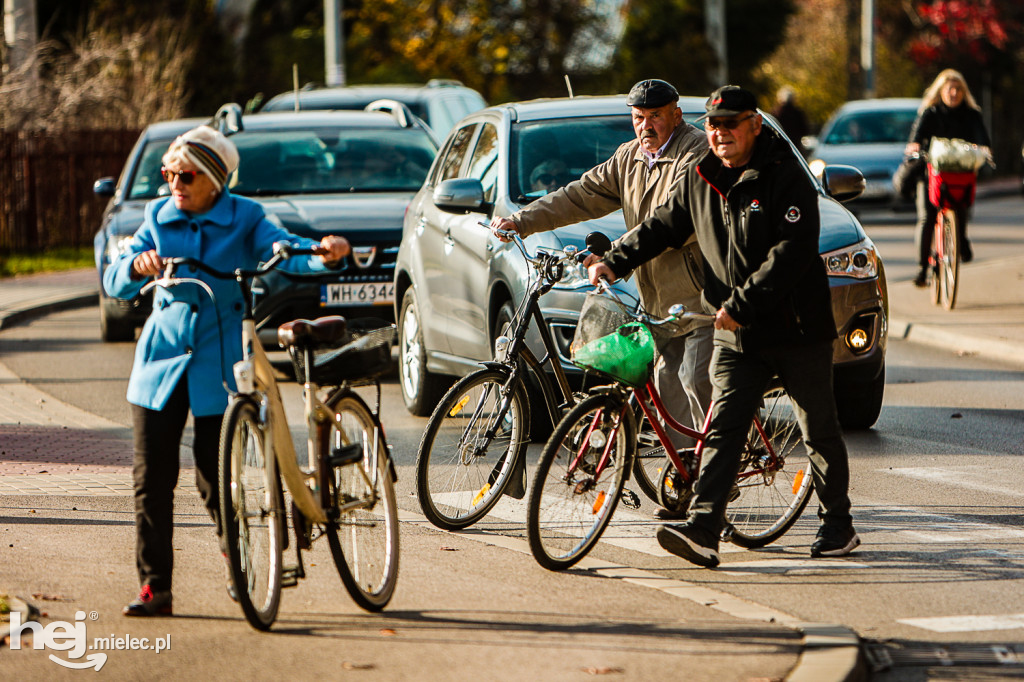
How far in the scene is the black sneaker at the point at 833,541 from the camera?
6.29 metres

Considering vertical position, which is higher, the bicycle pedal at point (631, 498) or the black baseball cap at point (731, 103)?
the black baseball cap at point (731, 103)

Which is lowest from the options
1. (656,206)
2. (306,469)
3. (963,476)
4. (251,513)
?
(963,476)

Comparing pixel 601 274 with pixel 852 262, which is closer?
pixel 601 274

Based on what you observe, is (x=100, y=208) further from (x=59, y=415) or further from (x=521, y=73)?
(x=59, y=415)

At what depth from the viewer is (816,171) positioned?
9617 mm

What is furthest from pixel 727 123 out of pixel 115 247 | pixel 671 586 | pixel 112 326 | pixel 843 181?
pixel 112 326

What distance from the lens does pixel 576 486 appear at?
6176mm

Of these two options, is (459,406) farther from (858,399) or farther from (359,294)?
(359,294)

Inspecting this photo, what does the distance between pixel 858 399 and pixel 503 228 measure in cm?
292

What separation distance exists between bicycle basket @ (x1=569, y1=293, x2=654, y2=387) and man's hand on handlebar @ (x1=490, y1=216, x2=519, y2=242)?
67 centimetres

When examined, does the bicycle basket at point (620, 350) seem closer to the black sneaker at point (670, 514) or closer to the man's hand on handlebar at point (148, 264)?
the black sneaker at point (670, 514)

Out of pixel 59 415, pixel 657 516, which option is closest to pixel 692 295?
pixel 657 516

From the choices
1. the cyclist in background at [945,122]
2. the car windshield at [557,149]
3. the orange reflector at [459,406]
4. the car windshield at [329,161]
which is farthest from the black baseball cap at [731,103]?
the cyclist in background at [945,122]

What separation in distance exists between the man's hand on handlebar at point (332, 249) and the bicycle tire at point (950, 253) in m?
9.20
